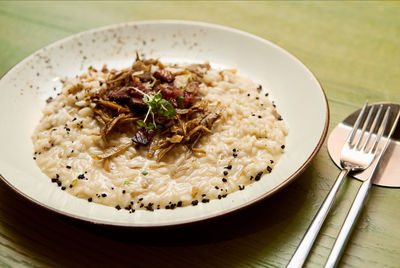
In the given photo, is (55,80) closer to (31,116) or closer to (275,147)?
(31,116)

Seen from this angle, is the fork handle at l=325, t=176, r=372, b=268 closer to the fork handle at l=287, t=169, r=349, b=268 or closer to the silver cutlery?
the silver cutlery

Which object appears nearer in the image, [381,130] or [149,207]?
[149,207]

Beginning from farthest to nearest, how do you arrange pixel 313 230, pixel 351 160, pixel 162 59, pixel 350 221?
pixel 162 59 → pixel 351 160 → pixel 350 221 → pixel 313 230

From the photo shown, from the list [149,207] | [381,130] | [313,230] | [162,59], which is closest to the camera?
[313,230]

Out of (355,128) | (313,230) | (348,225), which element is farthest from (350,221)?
(355,128)

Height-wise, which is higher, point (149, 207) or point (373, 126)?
point (149, 207)

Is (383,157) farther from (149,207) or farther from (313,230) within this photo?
(149,207)

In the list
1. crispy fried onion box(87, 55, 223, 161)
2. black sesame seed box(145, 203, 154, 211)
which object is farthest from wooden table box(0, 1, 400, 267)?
crispy fried onion box(87, 55, 223, 161)
